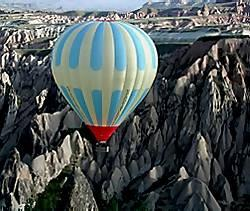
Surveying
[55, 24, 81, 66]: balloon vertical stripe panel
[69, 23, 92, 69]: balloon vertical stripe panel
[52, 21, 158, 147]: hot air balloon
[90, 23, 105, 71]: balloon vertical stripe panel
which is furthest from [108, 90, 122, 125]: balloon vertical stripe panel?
[55, 24, 81, 66]: balloon vertical stripe panel

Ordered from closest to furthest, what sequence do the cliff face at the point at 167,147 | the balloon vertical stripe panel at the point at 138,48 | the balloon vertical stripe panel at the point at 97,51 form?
1. the balloon vertical stripe panel at the point at 97,51
2. the balloon vertical stripe panel at the point at 138,48
3. the cliff face at the point at 167,147

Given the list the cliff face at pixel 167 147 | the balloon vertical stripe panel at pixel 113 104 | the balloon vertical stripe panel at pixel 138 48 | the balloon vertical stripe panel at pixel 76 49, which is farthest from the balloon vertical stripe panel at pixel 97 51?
the cliff face at pixel 167 147

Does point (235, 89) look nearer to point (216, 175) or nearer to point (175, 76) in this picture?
point (175, 76)

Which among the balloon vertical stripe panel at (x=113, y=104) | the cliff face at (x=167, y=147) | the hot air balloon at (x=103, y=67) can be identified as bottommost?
the cliff face at (x=167, y=147)

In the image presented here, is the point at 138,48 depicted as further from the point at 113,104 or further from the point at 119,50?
the point at 113,104

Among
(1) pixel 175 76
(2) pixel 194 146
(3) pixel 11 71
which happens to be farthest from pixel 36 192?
(3) pixel 11 71

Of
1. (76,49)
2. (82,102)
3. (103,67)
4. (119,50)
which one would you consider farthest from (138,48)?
(82,102)

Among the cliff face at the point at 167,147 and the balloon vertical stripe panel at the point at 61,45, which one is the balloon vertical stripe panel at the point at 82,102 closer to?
the balloon vertical stripe panel at the point at 61,45
